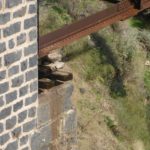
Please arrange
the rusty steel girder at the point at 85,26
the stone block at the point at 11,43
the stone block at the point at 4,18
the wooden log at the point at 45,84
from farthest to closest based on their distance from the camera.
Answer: the wooden log at the point at 45,84, the rusty steel girder at the point at 85,26, the stone block at the point at 11,43, the stone block at the point at 4,18

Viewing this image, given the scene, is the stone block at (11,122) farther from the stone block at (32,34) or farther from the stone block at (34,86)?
the stone block at (32,34)

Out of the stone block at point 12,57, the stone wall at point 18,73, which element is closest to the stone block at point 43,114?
the stone wall at point 18,73

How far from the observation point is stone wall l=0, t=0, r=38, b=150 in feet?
19.9

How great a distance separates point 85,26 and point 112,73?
14.2 ft

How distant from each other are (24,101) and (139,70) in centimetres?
607

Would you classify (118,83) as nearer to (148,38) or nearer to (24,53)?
(148,38)

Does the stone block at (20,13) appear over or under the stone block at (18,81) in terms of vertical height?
over

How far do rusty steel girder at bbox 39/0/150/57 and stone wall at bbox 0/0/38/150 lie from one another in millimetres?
466

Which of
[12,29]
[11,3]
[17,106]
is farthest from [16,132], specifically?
[11,3]

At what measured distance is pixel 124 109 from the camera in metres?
11.2

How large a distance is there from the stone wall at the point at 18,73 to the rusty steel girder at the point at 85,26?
0.47 m

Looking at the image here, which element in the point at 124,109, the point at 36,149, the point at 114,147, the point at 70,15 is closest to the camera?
the point at 36,149

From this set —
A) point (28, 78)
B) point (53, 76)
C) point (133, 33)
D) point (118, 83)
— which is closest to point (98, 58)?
point (118, 83)

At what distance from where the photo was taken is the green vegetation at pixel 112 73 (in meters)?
10.8
